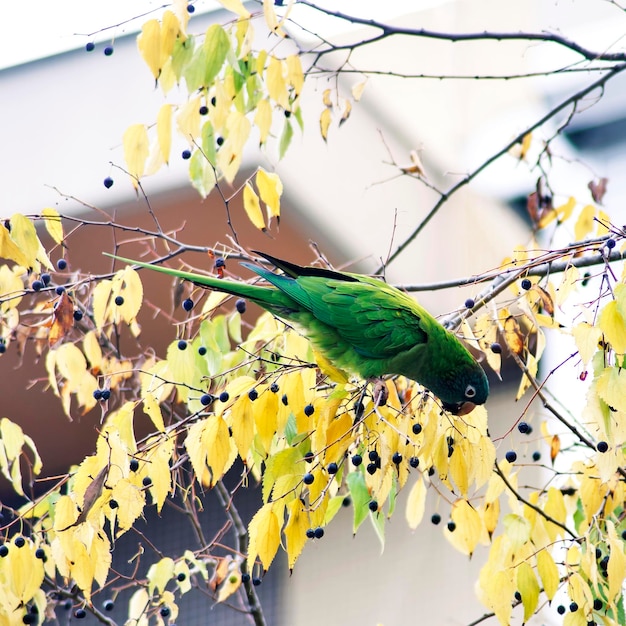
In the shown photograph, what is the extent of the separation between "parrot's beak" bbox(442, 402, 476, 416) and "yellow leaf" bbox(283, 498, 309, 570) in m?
0.69

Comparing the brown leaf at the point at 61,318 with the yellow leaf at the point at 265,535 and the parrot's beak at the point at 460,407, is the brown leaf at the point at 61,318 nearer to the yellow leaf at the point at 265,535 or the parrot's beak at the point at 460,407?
the yellow leaf at the point at 265,535

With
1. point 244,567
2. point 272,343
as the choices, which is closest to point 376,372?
point 272,343

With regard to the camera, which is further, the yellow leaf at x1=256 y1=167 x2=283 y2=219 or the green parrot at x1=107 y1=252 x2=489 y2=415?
the green parrot at x1=107 y1=252 x2=489 y2=415

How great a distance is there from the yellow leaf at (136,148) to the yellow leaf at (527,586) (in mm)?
1474

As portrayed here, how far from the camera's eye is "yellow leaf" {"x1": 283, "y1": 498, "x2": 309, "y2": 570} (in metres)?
1.94

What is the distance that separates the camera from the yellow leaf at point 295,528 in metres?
1.94

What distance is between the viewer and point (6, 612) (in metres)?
2.32

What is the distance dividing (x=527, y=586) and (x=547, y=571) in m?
0.08

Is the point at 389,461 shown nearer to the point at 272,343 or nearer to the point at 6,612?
the point at 272,343

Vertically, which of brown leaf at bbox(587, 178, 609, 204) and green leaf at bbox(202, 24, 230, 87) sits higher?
green leaf at bbox(202, 24, 230, 87)

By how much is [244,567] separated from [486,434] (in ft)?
3.57

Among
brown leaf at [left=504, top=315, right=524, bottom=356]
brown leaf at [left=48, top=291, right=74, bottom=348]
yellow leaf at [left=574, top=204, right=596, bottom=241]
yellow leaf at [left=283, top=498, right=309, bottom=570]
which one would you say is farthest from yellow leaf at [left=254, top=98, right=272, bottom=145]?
yellow leaf at [left=574, top=204, right=596, bottom=241]

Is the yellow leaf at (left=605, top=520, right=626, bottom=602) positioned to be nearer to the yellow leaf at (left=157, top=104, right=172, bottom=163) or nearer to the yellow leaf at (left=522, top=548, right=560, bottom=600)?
the yellow leaf at (left=522, top=548, right=560, bottom=600)

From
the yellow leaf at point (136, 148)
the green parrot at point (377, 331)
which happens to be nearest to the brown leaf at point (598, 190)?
the green parrot at point (377, 331)
